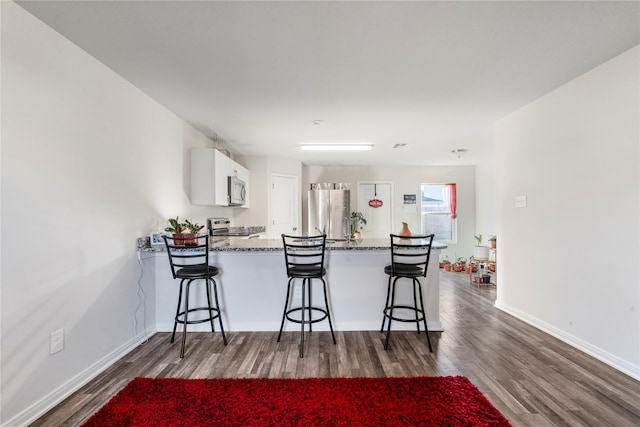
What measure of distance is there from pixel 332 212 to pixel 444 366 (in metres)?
4.44

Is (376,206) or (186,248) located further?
(376,206)

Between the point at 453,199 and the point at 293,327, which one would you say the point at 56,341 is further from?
the point at 453,199

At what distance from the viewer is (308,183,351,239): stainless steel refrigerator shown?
660cm

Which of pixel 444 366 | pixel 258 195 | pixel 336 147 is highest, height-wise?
pixel 336 147

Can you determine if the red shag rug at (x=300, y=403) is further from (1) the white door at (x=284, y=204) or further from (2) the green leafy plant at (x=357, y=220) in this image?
(2) the green leafy plant at (x=357, y=220)

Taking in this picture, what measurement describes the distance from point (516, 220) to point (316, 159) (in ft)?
12.8

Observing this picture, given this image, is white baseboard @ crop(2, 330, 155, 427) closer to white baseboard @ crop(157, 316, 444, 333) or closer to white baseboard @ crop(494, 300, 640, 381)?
white baseboard @ crop(157, 316, 444, 333)

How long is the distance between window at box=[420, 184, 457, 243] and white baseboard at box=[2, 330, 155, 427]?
6333mm

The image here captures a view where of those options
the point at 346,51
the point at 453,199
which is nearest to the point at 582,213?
the point at 346,51

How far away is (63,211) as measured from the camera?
2.00 m

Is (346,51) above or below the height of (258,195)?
above

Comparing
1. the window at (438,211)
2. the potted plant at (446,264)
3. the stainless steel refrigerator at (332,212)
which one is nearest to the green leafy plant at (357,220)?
the stainless steel refrigerator at (332,212)

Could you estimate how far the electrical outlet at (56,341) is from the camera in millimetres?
1914

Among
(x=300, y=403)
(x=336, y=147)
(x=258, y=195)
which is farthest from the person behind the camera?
(x=258, y=195)
